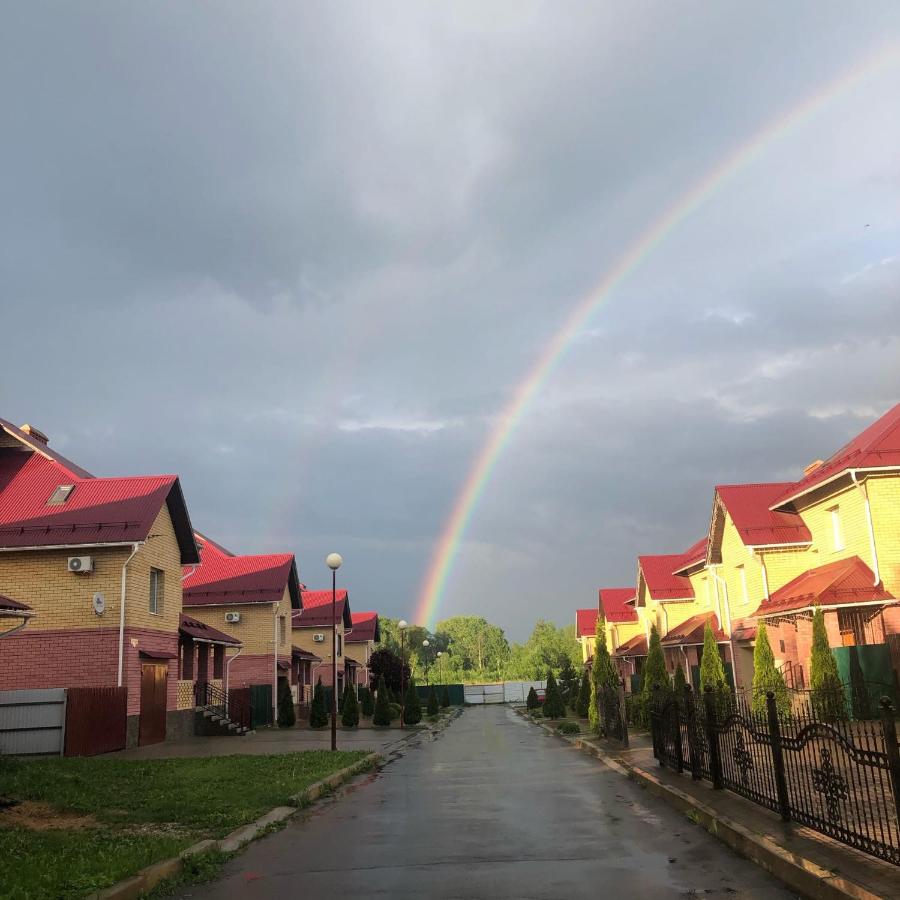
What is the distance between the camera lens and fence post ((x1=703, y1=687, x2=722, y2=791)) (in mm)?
11125

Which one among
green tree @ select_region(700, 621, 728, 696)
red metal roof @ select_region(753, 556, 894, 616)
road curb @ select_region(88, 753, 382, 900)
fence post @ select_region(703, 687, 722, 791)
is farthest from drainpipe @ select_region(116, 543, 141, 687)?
red metal roof @ select_region(753, 556, 894, 616)

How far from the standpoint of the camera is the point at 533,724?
122 ft

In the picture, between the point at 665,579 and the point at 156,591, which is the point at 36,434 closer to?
the point at 156,591

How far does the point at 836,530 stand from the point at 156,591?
19.8 meters

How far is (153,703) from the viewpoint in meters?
24.8

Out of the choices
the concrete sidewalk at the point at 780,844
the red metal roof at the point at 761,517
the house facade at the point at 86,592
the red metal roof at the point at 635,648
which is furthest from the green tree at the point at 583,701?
the concrete sidewalk at the point at 780,844

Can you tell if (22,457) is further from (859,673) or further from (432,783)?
(859,673)

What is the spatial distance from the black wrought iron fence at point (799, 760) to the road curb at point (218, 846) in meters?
5.62

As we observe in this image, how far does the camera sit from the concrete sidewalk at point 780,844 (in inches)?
239

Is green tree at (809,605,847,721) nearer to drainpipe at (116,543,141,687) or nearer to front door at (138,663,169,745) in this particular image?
drainpipe at (116,543,141,687)

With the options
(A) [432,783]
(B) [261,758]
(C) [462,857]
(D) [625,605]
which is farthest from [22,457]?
(D) [625,605]

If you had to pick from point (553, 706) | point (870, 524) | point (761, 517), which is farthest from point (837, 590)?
point (553, 706)

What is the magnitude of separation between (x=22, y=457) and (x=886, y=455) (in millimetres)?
25288

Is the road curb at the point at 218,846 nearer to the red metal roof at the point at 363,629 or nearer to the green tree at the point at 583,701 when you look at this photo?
the green tree at the point at 583,701
